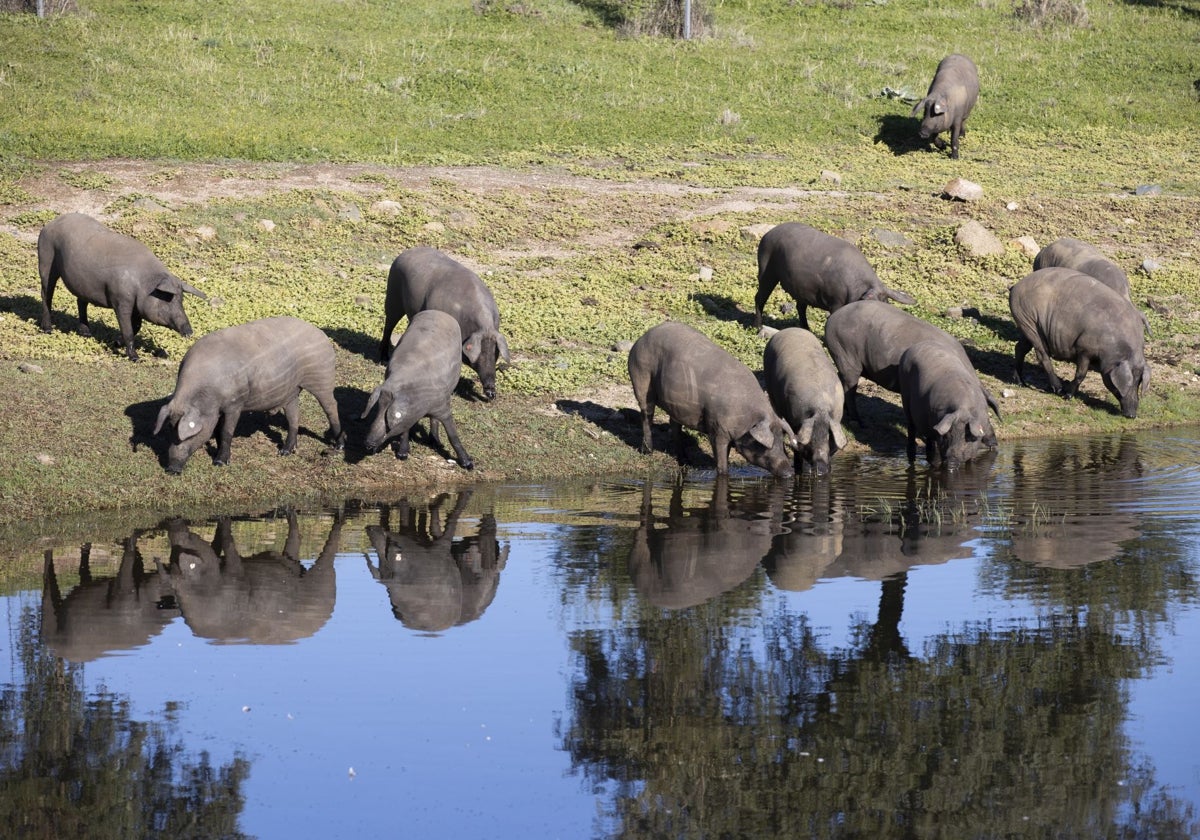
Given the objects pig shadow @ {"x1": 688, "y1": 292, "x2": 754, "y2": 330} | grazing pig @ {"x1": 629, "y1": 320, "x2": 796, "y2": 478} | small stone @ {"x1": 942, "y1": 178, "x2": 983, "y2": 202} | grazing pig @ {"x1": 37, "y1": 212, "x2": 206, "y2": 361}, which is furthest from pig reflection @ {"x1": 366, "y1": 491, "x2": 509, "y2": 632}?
small stone @ {"x1": 942, "y1": 178, "x2": 983, "y2": 202}

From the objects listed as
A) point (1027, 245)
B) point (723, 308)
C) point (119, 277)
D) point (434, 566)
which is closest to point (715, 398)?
point (434, 566)

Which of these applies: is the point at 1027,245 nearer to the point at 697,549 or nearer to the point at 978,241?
the point at 978,241

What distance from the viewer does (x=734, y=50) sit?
114 feet

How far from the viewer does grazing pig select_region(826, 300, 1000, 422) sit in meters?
16.1

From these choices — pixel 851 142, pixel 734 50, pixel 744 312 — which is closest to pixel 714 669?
pixel 744 312

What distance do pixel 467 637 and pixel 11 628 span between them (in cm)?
283

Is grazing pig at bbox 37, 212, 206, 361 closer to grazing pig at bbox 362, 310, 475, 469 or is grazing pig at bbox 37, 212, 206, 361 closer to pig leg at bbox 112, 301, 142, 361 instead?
pig leg at bbox 112, 301, 142, 361

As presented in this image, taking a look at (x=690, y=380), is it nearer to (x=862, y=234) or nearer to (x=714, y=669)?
(x=714, y=669)

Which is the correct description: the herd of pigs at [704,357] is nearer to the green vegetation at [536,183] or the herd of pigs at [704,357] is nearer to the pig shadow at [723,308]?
the green vegetation at [536,183]

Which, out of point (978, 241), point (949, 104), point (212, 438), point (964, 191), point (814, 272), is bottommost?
point (212, 438)

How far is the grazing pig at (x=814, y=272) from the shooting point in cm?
1845

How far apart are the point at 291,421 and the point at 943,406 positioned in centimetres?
615

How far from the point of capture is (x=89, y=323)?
18609 millimetres

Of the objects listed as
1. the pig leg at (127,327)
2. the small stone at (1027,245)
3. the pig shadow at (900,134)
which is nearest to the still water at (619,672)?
the pig leg at (127,327)
